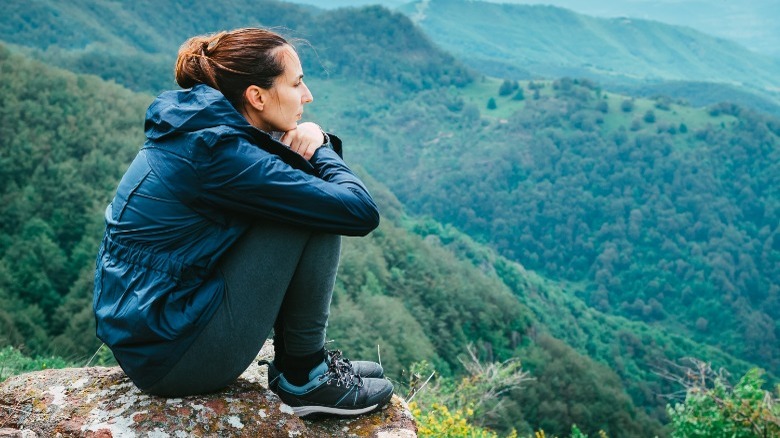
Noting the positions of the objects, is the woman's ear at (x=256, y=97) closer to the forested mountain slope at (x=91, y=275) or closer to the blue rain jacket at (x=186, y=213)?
the blue rain jacket at (x=186, y=213)

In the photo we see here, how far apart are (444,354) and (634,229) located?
61472 mm

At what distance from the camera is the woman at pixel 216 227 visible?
1884mm

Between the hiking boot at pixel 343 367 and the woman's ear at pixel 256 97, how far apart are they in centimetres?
100

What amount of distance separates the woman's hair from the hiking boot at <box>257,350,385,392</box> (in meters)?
1.08

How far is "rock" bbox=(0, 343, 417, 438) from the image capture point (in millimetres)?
2041

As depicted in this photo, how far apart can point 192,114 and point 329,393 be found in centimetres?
119

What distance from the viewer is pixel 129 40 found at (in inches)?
3829

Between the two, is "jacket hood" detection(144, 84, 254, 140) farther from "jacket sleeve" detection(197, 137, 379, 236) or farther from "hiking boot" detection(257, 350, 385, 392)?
"hiking boot" detection(257, 350, 385, 392)

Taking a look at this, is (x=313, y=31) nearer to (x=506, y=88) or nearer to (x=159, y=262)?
(x=506, y=88)

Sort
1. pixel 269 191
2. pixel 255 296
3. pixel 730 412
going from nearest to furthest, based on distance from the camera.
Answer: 1. pixel 269 191
2. pixel 255 296
3. pixel 730 412

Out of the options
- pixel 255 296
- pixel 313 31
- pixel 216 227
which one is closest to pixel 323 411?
pixel 255 296

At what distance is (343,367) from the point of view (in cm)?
246

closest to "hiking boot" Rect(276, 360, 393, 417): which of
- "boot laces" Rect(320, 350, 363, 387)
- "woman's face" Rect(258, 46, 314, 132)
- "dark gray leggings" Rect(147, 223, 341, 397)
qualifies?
"boot laces" Rect(320, 350, 363, 387)

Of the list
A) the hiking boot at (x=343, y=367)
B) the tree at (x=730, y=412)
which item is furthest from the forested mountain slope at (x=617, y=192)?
the hiking boot at (x=343, y=367)
